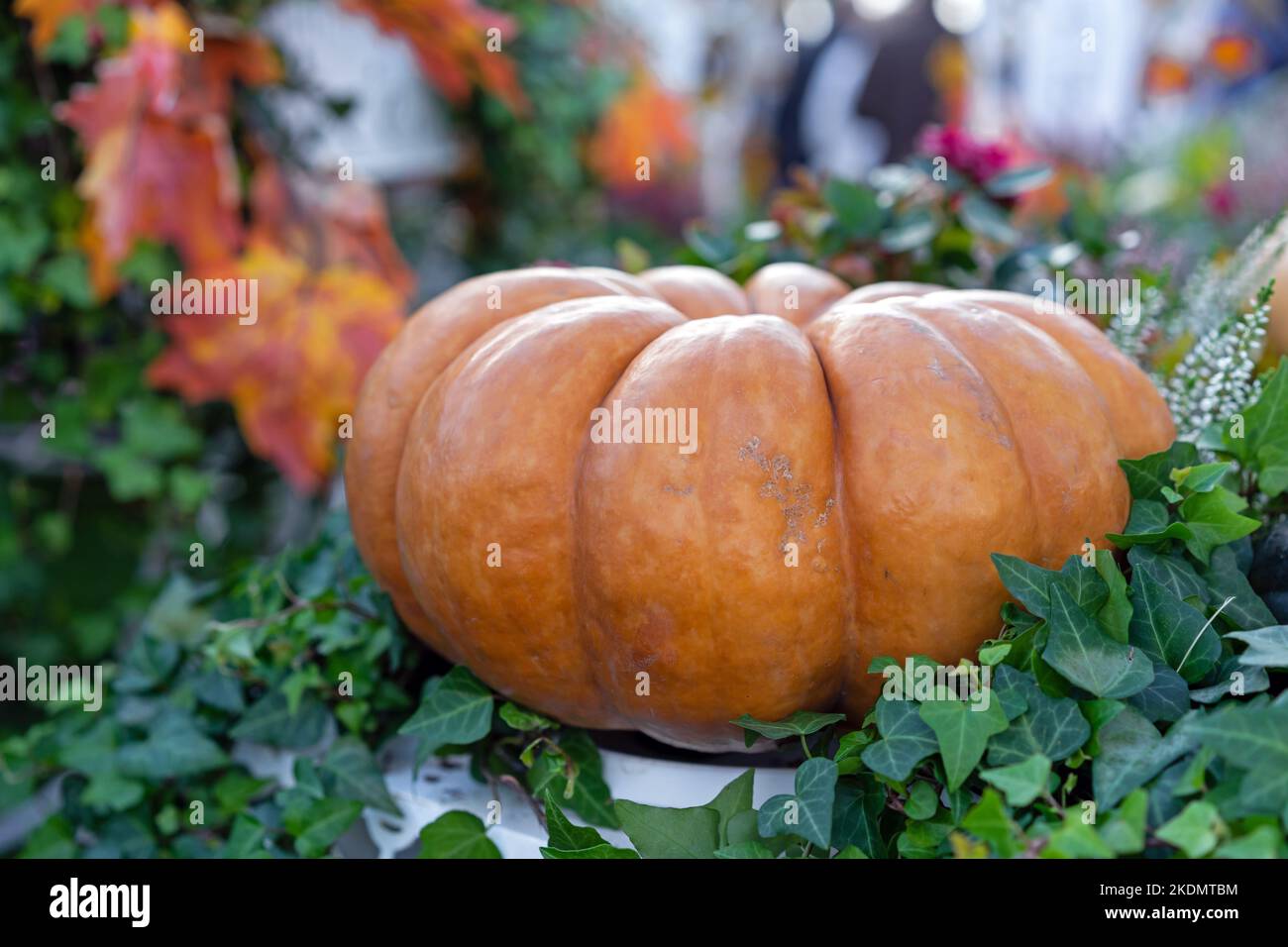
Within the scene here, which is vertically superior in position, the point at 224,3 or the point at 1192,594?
the point at 224,3

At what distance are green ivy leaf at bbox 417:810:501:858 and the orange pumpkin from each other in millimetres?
122

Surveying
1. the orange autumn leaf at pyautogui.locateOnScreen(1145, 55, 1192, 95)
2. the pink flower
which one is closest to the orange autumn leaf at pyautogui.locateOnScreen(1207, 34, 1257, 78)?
the orange autumn leaf at pyautogui.locateOnScreen(1145, 55, 1192, 95)

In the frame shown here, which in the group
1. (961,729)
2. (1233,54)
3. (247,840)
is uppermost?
(1233,54)

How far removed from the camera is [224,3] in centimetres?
198

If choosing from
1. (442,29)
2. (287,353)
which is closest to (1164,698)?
(287,353)

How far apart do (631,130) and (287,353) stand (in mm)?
2003

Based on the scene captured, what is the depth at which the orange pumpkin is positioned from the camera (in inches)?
35.6

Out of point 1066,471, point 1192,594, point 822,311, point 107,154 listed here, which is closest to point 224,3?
point 107,154

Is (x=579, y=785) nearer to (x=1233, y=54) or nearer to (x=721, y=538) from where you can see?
(x=721, y=538)

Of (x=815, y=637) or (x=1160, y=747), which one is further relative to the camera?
(x=815, y=637)

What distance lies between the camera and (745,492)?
35.3 inches

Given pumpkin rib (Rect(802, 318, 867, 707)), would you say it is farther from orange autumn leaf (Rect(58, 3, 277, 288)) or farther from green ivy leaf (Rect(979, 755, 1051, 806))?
orange autumn leaf (Rect(58, 3, 277, 288))
